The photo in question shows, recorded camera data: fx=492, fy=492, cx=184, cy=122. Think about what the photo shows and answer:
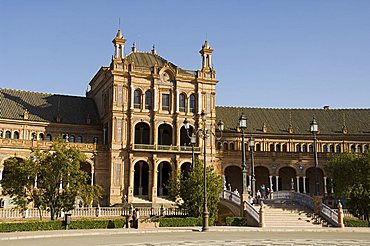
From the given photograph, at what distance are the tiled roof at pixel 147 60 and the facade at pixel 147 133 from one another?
156 mm

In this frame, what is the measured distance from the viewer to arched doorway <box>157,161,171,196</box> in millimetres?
68269

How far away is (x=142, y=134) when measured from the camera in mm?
70938

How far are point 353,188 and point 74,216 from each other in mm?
25766

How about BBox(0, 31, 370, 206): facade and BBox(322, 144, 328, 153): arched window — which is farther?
BBox(322, 144, 328, 153): arched window

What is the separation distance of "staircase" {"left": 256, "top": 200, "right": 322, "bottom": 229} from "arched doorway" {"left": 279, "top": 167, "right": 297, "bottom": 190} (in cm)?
2857

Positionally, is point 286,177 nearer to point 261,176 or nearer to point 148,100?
point 261,176

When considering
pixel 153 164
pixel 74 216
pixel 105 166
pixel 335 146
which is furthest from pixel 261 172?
pixel 74 216

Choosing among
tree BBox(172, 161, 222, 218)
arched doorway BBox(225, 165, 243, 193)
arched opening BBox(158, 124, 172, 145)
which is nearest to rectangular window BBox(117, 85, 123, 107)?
arched opening BBox(158, 124, 172, 145)

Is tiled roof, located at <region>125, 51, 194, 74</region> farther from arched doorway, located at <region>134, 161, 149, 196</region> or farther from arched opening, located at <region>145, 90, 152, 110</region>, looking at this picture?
arched doorway, located at <region>134, 161, 149, 196</region>

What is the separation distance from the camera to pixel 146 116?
68.1 m

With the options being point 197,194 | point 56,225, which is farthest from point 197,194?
point 56,225

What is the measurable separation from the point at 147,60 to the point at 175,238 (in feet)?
151

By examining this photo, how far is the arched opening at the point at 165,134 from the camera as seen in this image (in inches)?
2788

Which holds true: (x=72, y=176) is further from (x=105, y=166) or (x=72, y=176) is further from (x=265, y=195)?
(x=265, y=195)
